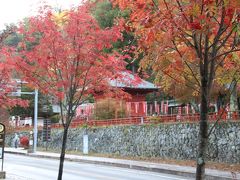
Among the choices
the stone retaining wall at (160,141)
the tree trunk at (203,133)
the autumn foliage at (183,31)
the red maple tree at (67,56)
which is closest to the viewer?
the autumn foliage at (183,31)

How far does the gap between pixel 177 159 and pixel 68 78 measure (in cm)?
1553

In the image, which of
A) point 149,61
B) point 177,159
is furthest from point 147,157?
point 149,61

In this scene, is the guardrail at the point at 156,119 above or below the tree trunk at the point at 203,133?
above

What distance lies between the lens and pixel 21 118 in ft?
205

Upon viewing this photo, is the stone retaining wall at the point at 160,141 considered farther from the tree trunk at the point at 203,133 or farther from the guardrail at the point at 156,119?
the tree trunk at the point at 203,133

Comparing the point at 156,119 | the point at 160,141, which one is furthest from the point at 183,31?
the point at 156,119

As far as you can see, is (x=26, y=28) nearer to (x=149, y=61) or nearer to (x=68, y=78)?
(x=68, y=78)

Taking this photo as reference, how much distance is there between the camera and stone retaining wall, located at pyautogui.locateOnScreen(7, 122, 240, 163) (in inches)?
883

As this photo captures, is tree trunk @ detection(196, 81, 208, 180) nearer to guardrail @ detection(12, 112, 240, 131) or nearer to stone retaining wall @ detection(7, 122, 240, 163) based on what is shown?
guardrail @ detection(12, 112, 240, 131)

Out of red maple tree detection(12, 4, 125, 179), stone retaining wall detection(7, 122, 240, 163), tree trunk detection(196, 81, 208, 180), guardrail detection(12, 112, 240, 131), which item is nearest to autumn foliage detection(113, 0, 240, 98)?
tree trunk detection(196, 81, 208, 180)

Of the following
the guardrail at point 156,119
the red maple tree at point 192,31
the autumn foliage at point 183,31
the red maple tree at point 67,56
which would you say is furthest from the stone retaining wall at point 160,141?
the red maple tree at point 192,31

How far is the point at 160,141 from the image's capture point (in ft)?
90.5

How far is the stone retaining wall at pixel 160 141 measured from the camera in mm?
22438

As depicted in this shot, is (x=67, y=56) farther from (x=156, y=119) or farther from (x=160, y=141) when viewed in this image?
(x=156, y=119)
